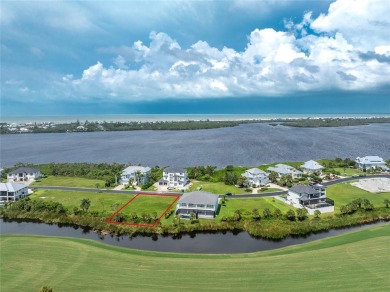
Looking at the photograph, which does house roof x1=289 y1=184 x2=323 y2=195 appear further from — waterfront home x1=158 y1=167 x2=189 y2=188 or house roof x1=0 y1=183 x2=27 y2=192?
house roof x1=0 y1=183 x2=27 y2=192

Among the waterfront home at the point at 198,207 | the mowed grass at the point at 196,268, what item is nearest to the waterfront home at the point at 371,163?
the mowed grass at the point at 196,268

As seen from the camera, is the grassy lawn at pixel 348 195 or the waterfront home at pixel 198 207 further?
the grassy lawn at pixel 348 195

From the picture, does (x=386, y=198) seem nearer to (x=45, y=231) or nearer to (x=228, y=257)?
(x=228, y=257)

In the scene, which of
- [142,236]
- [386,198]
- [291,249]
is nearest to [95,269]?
[142,236]

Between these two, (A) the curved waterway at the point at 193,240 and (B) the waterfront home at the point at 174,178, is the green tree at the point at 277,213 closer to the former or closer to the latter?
(A) the curved waterway at the point at 193,240

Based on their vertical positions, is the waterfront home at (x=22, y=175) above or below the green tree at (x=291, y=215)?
above
